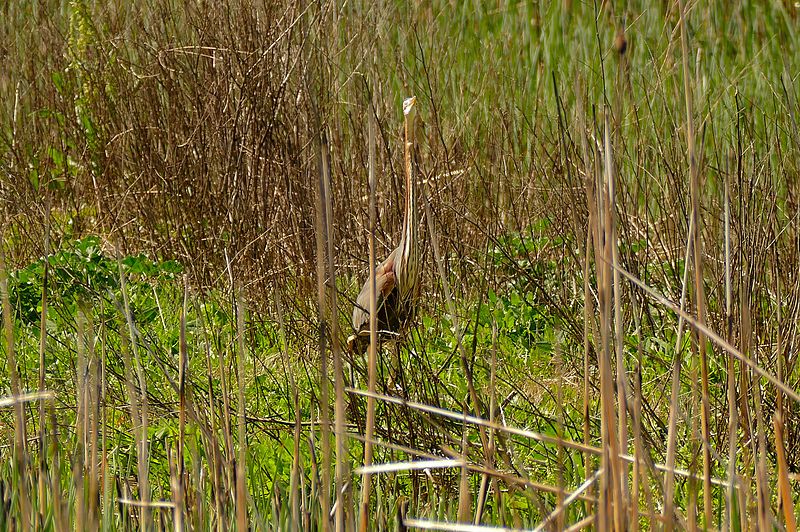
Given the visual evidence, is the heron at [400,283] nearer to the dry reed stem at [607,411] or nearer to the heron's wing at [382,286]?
the heron's wing at [382,286]

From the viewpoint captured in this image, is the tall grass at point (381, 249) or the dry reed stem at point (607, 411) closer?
the dry reed stem at point (607, 411)

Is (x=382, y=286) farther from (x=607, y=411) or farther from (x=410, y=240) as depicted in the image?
(x=607, y=411)

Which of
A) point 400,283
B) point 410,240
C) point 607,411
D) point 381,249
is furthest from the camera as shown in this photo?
point 381,249

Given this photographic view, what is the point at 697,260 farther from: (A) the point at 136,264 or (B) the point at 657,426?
(A) the point at 136,264

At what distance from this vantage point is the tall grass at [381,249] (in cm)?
201

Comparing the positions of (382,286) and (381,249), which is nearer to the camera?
(382,286)

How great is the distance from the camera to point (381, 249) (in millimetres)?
4160

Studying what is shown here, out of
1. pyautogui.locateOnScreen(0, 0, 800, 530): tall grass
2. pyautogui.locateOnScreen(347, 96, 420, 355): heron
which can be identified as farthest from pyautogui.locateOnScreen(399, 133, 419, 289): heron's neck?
pyautogui.locateOnScreen(0, 0, 800, 530): tall grass

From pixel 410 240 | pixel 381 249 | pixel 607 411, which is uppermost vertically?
pixel 607 411

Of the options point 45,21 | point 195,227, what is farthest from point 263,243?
point 45,21

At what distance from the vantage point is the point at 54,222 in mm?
4895

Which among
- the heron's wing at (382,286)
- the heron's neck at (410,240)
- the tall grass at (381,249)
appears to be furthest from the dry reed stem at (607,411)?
the heron's wing at (382,286)

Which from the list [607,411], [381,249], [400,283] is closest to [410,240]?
[400,283]

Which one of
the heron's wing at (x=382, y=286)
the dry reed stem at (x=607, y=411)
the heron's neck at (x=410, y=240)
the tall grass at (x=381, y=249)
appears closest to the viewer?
the dry reed stem at (x=607, y=411)
